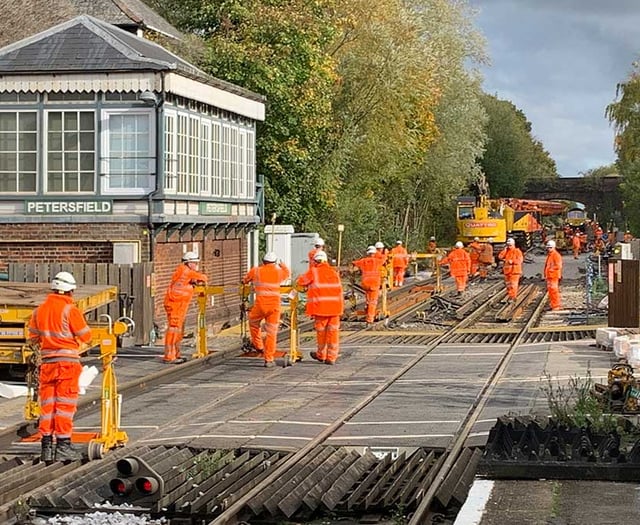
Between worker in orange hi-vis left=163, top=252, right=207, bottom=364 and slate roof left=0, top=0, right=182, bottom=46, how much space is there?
2035 centimetres

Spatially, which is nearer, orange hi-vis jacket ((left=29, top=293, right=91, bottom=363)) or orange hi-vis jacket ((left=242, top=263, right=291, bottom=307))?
orange hi-vis jacket ((left=29, top=293, right=91, bottom=363))

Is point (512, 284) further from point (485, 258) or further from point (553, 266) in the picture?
point (485, 258)

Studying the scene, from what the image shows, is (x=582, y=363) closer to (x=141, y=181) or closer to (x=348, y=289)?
(x=141, y=181)

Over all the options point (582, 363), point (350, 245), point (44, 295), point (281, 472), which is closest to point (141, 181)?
point (44, 295)

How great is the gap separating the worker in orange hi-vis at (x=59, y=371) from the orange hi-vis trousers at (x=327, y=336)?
332 inches

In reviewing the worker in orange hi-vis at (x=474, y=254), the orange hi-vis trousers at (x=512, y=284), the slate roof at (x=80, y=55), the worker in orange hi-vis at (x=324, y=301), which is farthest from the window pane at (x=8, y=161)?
the worker in orange hi-vis at (x=474, y=254)

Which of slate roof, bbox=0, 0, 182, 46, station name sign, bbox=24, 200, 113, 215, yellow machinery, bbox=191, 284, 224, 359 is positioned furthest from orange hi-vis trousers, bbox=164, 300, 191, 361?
slate roof, bbox=0, 0, 182, 46

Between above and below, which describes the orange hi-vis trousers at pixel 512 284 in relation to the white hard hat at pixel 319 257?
below

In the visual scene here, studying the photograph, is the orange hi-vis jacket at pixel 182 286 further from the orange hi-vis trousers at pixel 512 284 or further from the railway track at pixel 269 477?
the orange hi-vis trousers at pixel 512 284

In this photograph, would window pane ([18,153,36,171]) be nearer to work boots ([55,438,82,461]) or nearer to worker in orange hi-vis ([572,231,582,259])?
→ work boots ([55,438,82,461])

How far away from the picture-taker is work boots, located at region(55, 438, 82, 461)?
12.1 m

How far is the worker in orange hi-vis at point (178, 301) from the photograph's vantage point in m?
20.2

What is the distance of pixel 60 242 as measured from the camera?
82.8 feet

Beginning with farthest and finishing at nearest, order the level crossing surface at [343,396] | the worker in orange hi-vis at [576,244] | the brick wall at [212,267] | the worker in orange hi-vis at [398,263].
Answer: the worker in orange hi-vis at [576,244] → the worker in orange hi-vis at [398,263] → the brick wall at [212,267] → the level crossing surface at [343,396]
